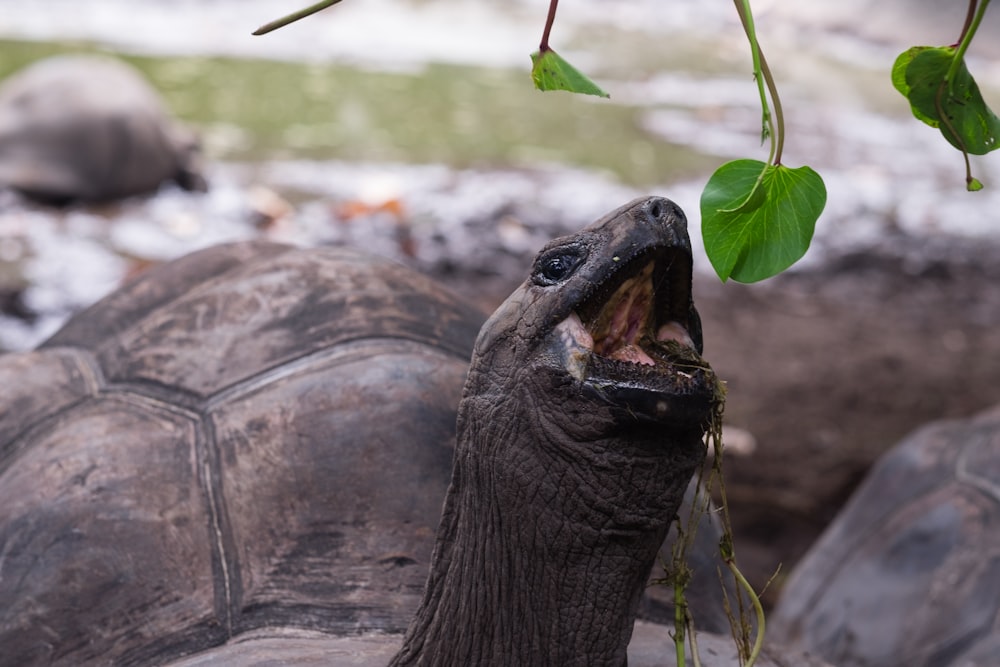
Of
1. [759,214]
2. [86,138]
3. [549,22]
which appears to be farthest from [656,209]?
[86,138]

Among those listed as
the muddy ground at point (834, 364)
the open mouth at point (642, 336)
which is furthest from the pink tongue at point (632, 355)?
the muddy ground at point (834, 364)

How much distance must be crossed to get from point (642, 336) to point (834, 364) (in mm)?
3651

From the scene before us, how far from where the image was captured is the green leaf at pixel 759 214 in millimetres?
1122

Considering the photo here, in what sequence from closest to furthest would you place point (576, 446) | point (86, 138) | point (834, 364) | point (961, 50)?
point (961, 50), point (576, 446), point (834, 364), point (86, 138)

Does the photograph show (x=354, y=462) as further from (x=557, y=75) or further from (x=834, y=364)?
(x=834, y=364)

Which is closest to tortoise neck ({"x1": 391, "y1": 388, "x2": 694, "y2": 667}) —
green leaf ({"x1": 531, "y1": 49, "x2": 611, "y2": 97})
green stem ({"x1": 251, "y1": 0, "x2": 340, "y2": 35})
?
green leaf ({"x1": 531, "y1": 49, "x2": 611, "y2": 97})

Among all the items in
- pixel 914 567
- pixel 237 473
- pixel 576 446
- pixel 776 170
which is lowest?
pixel 914 567

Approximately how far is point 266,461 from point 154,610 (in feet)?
0.84

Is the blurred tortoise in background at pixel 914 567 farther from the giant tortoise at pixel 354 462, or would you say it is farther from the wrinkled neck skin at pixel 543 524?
the wrinkled neck skin at pixel 543 524

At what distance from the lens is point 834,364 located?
4871mm

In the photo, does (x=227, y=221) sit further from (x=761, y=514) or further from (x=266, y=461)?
(x=266, y=461)

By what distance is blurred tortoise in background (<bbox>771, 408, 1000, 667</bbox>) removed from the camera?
8.33 feet

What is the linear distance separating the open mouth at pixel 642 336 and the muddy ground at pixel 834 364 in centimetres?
217

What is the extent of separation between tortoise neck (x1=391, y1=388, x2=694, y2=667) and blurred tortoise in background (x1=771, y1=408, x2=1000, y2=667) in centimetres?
122
